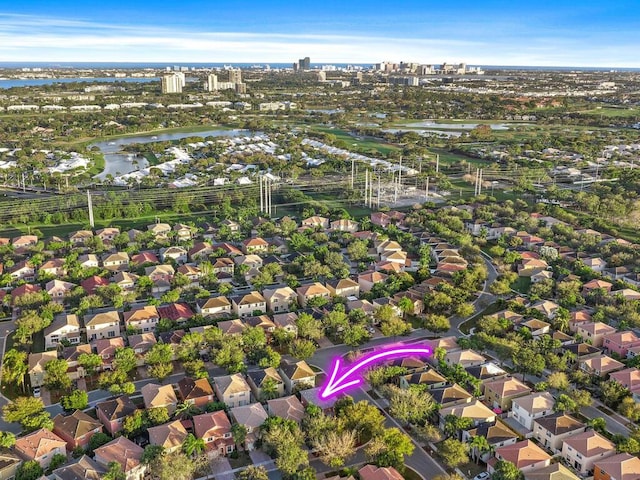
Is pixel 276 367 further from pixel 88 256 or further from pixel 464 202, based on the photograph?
pixel 464 202

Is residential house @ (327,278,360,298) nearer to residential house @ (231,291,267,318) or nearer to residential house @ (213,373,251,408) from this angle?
residential house @ (231,291,267,318)

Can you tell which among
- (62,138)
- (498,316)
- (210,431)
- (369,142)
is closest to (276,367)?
(210,431)

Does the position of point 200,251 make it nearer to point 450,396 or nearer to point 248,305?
point 248,305

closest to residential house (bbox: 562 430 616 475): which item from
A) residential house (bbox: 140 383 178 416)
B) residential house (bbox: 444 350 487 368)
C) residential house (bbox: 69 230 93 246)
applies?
residential house (bbox: 444 350 487 368)

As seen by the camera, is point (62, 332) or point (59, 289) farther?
point (59, 289)

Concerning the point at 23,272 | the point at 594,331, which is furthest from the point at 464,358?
the point at 23,272

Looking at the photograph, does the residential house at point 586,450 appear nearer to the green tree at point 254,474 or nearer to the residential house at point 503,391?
the residential house at point 503,391
